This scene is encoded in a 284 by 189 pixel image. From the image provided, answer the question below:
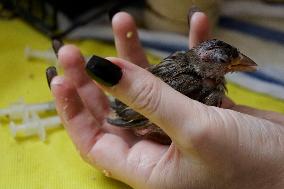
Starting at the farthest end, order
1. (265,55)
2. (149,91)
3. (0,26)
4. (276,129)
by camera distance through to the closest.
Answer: (0,26) < (265,55) < (276,129) < (149,91)

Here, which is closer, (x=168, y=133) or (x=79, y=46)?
(x=168, y=133)

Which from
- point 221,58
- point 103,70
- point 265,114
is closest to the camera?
point 103,70

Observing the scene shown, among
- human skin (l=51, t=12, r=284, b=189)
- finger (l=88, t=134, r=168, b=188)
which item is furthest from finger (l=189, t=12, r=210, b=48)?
finger (l=88, t=134, r=168, b=188)

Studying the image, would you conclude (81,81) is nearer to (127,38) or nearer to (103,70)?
(127,38)

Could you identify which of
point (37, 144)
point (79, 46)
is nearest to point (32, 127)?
point (37, 144)

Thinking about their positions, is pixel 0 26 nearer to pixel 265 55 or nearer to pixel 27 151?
pixel 27 151

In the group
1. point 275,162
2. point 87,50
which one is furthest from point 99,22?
point 275,162
